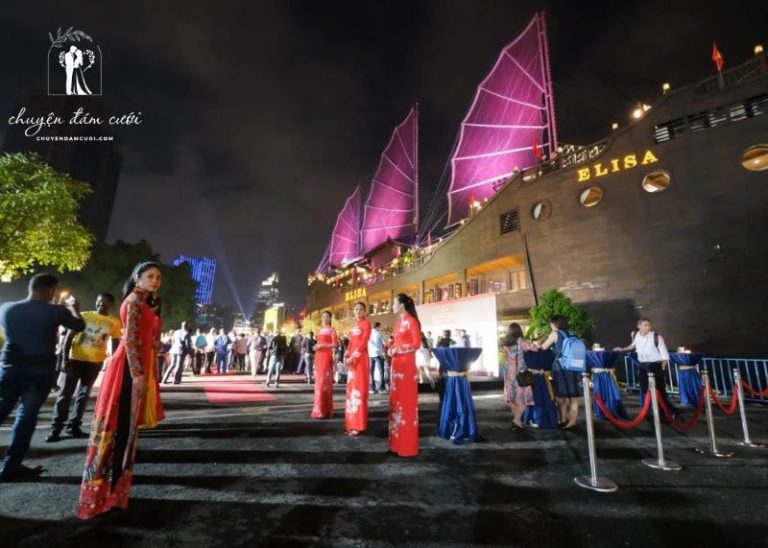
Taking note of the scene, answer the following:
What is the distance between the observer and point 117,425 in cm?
239

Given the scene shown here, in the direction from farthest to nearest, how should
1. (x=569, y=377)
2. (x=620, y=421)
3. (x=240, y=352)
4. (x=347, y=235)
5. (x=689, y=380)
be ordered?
(x=347, y=235) → (x=240, y=352) → (x=689, y=380) → (x=569, y=377) → (x=620, y=421)

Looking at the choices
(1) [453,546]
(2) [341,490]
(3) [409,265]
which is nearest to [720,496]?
(1) [453,546]

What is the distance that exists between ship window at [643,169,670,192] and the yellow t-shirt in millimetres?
15920

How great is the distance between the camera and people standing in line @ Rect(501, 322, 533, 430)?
5429mm

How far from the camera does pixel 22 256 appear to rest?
10.3m

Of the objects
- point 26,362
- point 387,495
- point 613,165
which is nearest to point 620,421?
point 387,495

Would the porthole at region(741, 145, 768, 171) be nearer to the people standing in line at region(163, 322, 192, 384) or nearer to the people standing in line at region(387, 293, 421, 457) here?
the people standing in line at region(387, 293, 421, 457)

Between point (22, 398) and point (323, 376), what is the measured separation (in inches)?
137

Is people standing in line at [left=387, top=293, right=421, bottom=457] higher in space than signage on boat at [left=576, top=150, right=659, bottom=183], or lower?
lower

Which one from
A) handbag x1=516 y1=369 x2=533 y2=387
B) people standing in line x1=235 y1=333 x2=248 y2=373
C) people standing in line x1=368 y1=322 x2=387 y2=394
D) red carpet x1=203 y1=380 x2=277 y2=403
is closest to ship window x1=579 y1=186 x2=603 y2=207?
people standing in line x1=368 y1=322 x2=387 y2=394

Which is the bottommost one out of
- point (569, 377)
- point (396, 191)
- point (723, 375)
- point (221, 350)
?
point (723, 375)

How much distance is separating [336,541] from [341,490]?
78cm

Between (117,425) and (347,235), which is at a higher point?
(347,235)

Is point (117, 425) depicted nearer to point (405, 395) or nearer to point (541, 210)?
point (405, 395)
